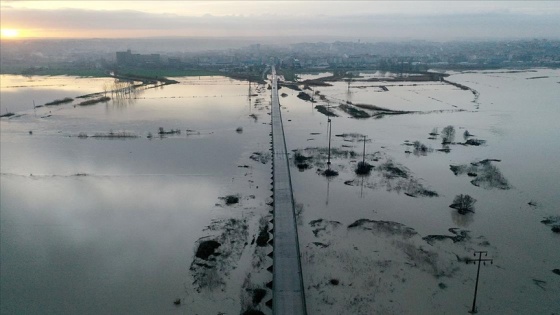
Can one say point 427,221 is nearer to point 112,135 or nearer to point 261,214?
point 261,214

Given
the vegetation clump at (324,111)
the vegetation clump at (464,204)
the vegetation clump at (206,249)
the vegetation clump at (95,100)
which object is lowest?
the vegetation clump at (206,249)

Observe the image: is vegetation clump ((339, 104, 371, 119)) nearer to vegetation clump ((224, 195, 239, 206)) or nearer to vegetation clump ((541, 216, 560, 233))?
vegetation clump ((224, 195, 239, 206))

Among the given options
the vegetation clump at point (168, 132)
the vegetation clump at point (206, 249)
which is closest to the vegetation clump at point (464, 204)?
the vegetation clump at point (206, 249)

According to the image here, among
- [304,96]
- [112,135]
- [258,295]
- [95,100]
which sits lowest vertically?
[258,295]

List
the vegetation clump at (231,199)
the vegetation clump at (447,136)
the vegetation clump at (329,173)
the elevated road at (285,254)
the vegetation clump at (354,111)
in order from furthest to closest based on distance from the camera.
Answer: the vegetation clump at (354,111), the vegetation clump at (447,136), the vegetation clump at (329,173), the vegetation clump at (231,199), the elevated road at (285,254)

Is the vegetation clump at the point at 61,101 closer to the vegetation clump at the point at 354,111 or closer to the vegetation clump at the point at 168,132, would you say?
→ the vegetation clump at the point at 168,132

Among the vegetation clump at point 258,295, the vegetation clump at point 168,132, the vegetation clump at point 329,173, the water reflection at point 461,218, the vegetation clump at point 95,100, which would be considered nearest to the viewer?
the vegetation clump at point 258,295

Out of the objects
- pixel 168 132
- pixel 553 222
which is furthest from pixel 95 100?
pixel 553 222
